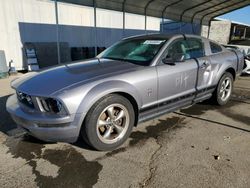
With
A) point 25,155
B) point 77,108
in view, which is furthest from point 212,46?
point 25,155

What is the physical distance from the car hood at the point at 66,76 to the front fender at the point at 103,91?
0.52 feet

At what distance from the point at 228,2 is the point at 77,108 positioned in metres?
13.9

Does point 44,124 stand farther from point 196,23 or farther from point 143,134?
point 196,23

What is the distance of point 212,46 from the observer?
16.0 ft

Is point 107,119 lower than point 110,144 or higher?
higher

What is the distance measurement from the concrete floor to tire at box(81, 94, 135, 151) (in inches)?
5.8

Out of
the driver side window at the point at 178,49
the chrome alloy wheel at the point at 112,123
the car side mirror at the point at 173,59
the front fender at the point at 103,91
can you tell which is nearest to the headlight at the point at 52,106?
the front fender at the point at 103,91

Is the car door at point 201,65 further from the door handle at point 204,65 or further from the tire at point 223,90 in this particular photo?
the tire at point 223,90

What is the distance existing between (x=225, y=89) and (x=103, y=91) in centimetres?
341

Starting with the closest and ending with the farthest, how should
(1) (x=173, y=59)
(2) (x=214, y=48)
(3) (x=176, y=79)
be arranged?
(1) (x=173, y=59)
(3) (x=176, y=79)
(2) (x=214, y=48)

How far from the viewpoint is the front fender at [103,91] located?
9.23ft

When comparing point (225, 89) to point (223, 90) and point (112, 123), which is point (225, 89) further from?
point (112, 123)

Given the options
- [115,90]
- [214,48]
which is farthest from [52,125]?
[214,48]

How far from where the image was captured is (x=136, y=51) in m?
4.06
